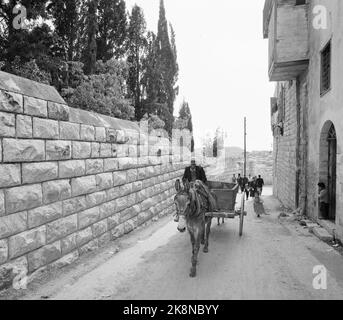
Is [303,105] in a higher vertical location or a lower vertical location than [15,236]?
higher

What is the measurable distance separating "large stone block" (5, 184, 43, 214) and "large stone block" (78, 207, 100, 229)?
4.36 ft

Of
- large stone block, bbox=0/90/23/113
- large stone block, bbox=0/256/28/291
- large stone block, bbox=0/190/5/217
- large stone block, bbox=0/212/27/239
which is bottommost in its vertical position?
large stone block, bbox=0/256/28/291

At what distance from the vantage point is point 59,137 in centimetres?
564

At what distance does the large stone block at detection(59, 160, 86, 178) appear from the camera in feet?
18.8

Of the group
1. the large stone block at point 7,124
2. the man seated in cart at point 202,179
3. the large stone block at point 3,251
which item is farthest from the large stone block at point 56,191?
the man seated in cart at point 202,179

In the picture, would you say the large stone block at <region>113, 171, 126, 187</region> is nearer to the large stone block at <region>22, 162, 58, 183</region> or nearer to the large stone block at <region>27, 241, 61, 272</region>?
the large stone block at <region>22, 162, 58, 183</region>

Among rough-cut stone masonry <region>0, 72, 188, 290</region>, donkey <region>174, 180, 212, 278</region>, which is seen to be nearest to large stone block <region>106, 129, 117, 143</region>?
rough-cut stone masonry <region>0, 72, 188, 290</region>

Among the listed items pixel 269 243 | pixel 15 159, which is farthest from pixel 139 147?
pixel 15 159

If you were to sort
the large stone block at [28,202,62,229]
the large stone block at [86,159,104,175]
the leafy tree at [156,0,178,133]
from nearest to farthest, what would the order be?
the large stone block at [28,202,62,229] → the large stone block at [86,159,104,175] → the leafy tree at [156,0,178,133]

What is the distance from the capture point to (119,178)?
8.10 meters

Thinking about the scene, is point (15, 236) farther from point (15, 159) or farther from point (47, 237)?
point (15, 159)

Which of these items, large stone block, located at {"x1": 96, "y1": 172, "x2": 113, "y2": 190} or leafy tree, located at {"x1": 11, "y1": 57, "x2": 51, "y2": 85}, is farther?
leafy tree, located at {"x1": 11, "y1": 57, "x2": 51, "y2": 85}

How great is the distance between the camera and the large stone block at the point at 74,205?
584 centimetres
